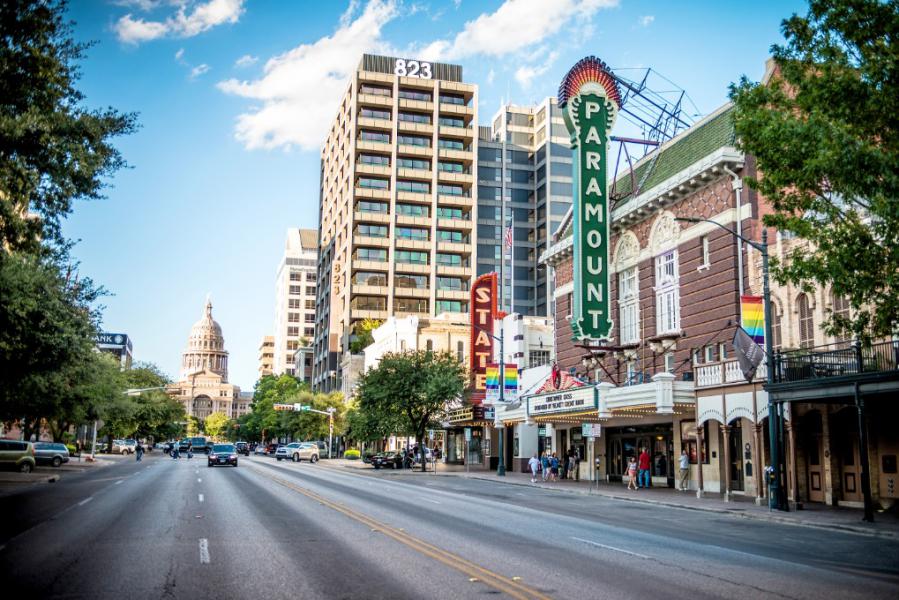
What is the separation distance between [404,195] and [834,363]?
8690cm

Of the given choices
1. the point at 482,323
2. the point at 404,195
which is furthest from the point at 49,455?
the point at 404,195

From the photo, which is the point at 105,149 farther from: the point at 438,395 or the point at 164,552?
the point at 438,395

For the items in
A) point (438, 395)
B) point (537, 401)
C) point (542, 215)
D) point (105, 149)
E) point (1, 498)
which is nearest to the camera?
point (105, 149)

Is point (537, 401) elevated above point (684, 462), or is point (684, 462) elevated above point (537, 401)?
point (537, 401)

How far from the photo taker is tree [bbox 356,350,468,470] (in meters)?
55.9

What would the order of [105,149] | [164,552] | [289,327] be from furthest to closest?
[289,327] < [105,149] < [164,552]

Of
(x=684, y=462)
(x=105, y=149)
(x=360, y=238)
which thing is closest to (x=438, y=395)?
(x=684, y=462)

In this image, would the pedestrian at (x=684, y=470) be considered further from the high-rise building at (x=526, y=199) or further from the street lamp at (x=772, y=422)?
the high-rise building at (x=526, y=199)

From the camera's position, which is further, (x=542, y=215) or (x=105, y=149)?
(x=542, y=215)

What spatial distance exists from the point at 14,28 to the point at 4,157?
2.70 meters

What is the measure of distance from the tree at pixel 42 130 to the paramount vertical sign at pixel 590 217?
25037 mm

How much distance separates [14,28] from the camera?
1680 centimetres

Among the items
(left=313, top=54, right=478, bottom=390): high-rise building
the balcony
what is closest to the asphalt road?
the balcony

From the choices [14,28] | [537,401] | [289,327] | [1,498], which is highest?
[289,327]
